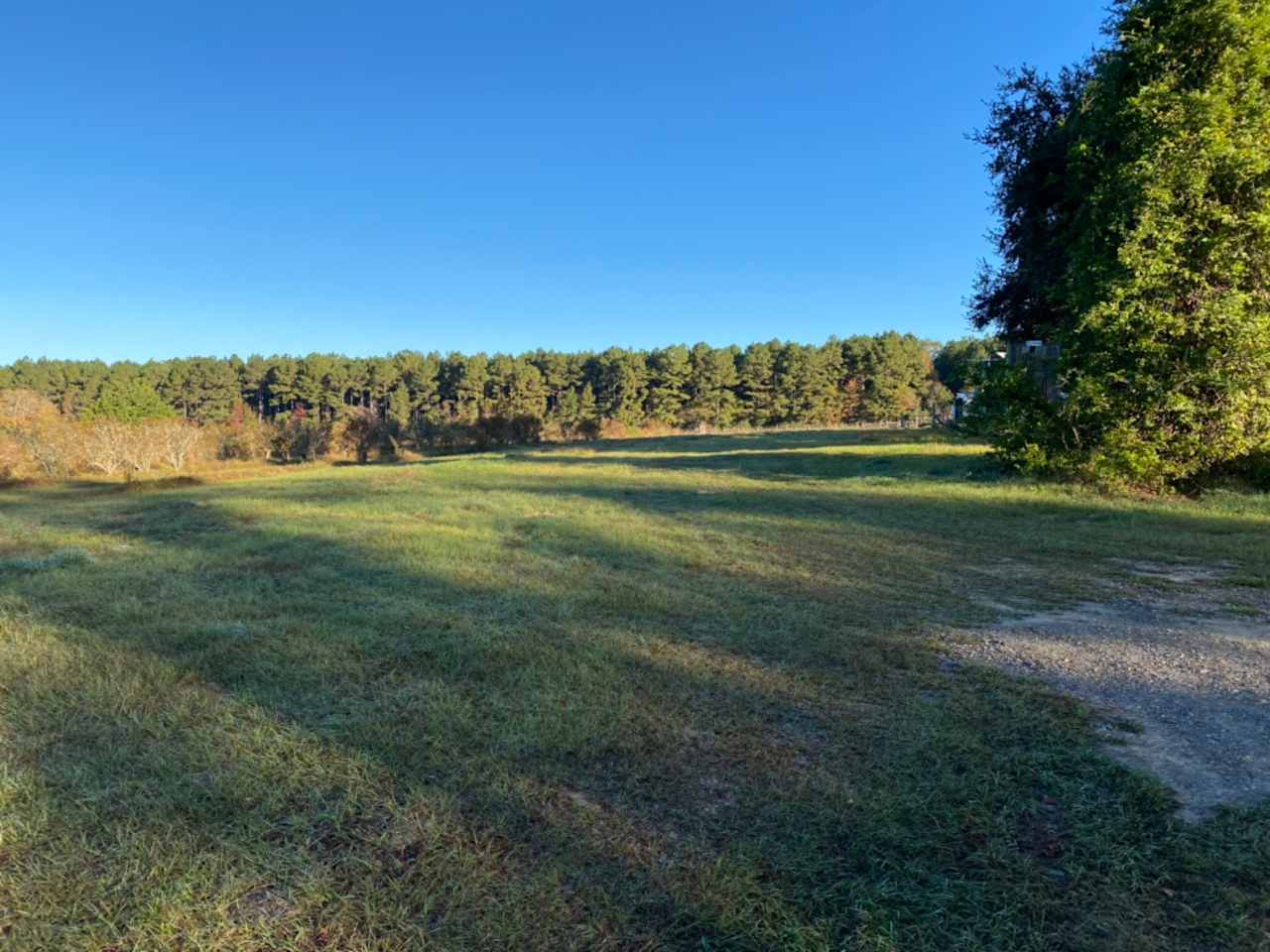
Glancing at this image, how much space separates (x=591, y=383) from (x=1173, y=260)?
60764 millimetres

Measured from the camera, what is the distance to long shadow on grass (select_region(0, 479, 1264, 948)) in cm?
183

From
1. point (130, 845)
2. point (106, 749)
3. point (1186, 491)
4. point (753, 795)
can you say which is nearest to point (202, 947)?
point (130, 845)

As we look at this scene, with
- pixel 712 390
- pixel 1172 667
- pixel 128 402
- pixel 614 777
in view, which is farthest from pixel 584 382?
pixel 614 777

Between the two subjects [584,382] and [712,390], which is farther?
[584,382]

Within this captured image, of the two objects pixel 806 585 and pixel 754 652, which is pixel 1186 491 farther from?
pixel 754 652

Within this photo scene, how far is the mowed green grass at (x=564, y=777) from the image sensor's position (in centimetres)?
178

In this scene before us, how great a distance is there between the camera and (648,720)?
2.89 metres

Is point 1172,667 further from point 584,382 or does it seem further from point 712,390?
point 584,382

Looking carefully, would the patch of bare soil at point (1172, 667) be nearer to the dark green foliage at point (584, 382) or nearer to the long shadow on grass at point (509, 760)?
the long shadow on grass at point (509, 760)

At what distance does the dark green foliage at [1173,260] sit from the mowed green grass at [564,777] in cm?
596

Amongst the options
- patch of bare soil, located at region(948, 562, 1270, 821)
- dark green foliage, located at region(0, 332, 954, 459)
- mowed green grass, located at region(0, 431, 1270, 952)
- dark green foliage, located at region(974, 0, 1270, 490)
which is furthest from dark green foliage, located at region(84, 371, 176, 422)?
patch of bare soil, located at region(948, 562, 1270, 821)

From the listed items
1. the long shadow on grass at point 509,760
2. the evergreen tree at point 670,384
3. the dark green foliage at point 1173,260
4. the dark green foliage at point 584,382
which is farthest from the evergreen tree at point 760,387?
the long shadow on grass at point 509,760

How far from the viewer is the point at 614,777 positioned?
2.45 metres

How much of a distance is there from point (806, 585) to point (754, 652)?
1.78 metres
